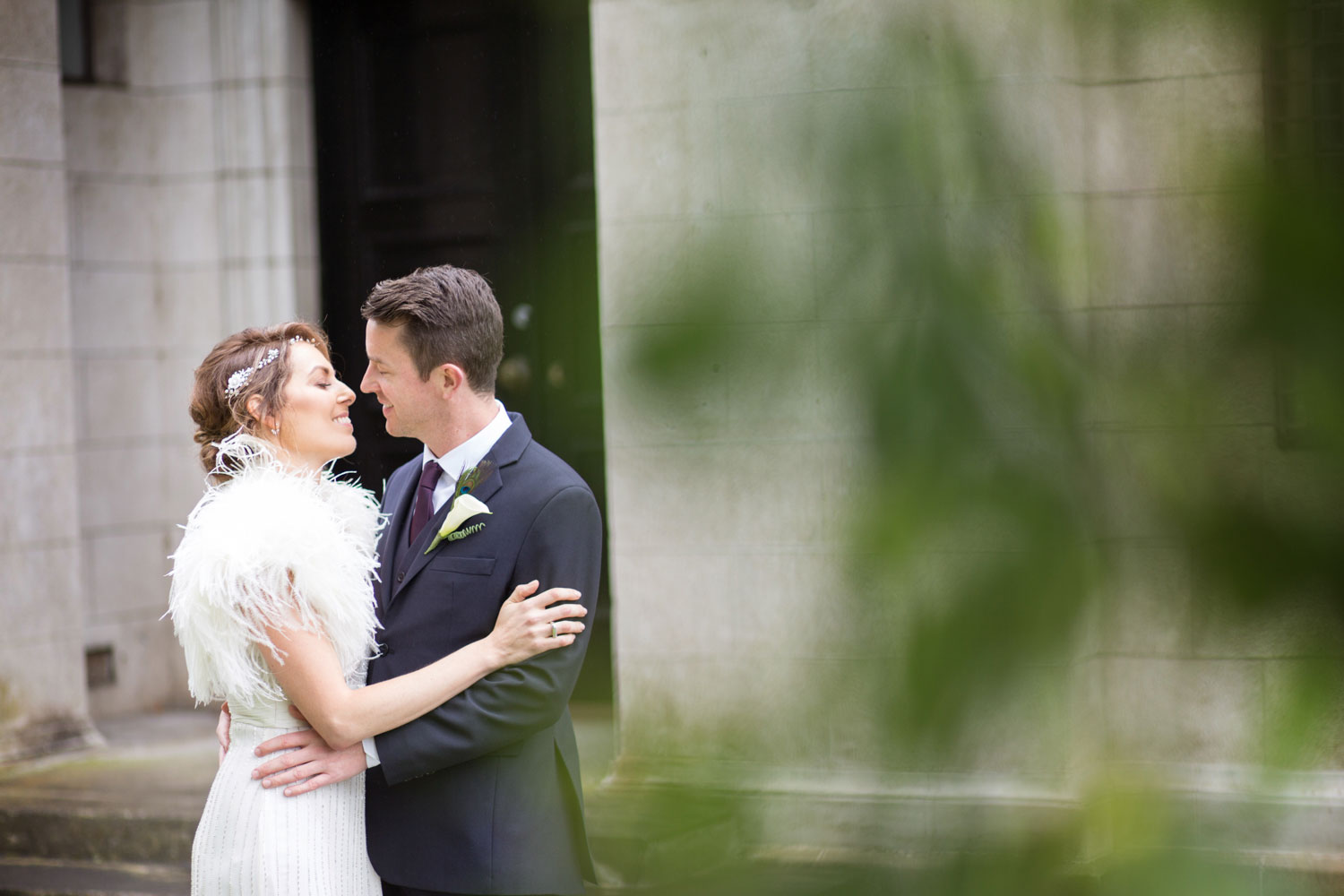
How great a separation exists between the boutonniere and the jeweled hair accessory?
1.03 ft

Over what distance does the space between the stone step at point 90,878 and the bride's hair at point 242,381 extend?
9.15 ft

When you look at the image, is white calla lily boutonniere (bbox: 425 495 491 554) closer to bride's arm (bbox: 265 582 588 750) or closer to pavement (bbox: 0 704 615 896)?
bride's arm (bbox: 265 582 588 750)

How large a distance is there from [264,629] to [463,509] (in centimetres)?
30

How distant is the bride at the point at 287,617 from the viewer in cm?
183

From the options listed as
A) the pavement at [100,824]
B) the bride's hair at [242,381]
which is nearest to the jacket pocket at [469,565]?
the bride's hair at [242,381]

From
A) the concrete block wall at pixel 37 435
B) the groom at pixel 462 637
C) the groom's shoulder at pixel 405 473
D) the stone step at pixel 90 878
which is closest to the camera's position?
the groom at pixel 462 637

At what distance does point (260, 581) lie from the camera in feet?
6.07

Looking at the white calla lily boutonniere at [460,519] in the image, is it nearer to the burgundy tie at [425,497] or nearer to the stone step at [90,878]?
the burgundy tie at [425,497]

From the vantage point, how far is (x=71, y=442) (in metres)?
5.30

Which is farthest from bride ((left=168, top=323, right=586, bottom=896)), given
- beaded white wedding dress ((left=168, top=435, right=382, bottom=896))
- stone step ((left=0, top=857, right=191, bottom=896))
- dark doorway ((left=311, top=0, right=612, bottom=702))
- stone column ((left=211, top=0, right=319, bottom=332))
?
stone column ((left=211, top=0, right=319, bottom=332))

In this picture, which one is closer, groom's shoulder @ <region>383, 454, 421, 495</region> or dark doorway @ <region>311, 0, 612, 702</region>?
dark doorway @ <region>311, 0, 612, 702</region>

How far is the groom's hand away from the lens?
1903 mm

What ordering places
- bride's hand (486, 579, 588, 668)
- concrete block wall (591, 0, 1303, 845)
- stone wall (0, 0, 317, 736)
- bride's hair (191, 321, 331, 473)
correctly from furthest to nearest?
stone wall (0, 0, 317, 736) < bride's hair (191, 321, 331, 473) < bride's hand (486, 579, 588, 668) < concrete block wall (591, 0, 1303, 845)

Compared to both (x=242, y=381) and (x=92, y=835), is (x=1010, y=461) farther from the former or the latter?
(x=92, y=835)
